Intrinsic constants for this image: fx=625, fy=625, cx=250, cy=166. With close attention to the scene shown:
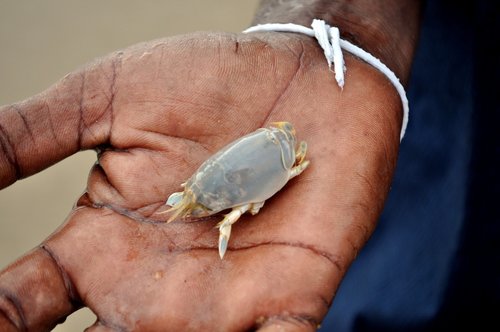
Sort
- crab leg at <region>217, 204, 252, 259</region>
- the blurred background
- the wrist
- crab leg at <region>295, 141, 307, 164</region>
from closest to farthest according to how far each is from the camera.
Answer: crab leg at <region>217, 204, 252, 259</region>
crab leg at <region>295, 141, 307, 164</region>
the wrist
the blurred background

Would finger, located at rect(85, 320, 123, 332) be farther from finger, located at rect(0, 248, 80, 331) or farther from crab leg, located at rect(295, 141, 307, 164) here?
crab leg, located at rect(295, 141, 307, 164)

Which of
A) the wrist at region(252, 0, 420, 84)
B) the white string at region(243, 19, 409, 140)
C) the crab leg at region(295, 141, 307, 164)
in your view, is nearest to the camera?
the crab leg at region(295, 141, 307, 164)

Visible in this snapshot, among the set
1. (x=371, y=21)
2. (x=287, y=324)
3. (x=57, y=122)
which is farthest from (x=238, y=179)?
(x=371, y=21)

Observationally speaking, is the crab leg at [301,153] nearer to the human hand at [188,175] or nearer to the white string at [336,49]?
the human hand at [188,175]

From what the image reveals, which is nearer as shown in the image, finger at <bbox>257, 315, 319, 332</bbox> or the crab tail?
finger at <bbox>257, 315, 319, 332</bbox>

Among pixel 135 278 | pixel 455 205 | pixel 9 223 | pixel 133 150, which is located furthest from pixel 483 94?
pixel 9 223

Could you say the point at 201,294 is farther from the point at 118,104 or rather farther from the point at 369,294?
the point at 369,294

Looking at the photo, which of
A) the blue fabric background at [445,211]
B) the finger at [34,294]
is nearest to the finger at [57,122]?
the finger at [34,294]

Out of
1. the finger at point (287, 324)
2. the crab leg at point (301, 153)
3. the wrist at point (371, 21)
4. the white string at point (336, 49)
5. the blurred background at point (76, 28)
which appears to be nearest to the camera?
the finger at point (287, 324)

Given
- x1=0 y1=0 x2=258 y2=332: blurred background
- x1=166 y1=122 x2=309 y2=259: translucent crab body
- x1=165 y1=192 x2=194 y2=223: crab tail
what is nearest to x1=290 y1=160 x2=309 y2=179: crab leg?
x1=166 y1=122 x2=309 y2=259: translucent crab body
